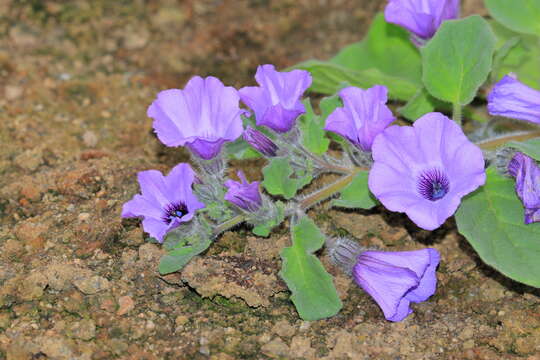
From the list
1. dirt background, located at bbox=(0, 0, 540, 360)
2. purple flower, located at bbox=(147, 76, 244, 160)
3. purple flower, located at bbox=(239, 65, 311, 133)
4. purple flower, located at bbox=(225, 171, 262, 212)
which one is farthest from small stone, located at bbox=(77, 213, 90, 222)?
purple flower, located at bbox=(239, 65, 311, 133)

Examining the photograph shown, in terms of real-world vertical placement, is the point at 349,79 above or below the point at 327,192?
above

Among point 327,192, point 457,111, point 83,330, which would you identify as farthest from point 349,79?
point 83,330

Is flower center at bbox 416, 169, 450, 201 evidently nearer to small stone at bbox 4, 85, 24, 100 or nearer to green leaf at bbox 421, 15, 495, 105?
green leaf at bbox 421, 15, 495, 105

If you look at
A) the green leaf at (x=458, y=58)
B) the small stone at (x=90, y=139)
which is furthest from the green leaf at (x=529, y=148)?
the small stone at (x=90, y=139)

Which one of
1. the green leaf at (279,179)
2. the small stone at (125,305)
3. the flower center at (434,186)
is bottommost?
the small stone at (125,305)

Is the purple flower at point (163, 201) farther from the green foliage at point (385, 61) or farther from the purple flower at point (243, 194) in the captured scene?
the green foliage at point (385, 61)

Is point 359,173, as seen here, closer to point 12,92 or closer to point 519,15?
point 519,15
